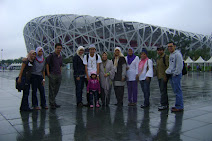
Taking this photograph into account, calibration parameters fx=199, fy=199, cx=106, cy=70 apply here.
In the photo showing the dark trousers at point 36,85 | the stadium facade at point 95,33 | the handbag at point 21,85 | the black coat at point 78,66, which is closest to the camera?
the handbag at point 21,85

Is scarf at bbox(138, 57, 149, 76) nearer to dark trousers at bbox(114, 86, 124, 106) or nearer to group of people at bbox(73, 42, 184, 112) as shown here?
group of people at bbox(73, 42, 184, 112)

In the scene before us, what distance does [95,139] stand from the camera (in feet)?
9.23

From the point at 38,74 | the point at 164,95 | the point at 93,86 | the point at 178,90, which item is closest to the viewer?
the point at 178,90

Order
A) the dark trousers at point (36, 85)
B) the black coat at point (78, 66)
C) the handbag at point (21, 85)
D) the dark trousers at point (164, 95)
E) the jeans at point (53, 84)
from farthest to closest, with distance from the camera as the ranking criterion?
the black coat at point (78, 66)
the jeans at point (53, 84)
the dark trousers at point (36, 85)
the dark trousers at point (164, 95)
the handbag at point (21, 85)

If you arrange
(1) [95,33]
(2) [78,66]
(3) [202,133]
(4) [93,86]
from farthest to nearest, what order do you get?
(1) [95,33] < (2) [78,66] < (4) [93,86] < (3) [202,133]

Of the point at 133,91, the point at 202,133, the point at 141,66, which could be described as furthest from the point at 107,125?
the point at 141,66

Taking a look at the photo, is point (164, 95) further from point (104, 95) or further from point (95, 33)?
point (95, 33)

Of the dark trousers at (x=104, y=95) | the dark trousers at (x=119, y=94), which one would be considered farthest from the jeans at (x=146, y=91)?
the dark trousers at (x=104, y=95)

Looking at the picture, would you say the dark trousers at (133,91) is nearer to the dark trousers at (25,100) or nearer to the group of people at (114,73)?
the group of people at (114,73)

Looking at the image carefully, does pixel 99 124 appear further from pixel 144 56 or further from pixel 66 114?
pixel 144 56

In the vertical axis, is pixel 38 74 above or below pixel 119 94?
above

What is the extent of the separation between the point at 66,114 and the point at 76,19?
197ft

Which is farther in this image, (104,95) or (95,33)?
(95,33)

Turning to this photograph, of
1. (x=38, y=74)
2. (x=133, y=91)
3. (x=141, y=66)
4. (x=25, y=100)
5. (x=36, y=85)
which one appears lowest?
(x=25, y=100)
